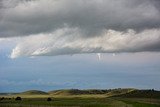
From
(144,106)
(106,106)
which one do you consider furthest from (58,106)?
(144,106)

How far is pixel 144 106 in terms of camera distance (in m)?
135

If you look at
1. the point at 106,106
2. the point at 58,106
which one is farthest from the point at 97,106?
the point at 58,106

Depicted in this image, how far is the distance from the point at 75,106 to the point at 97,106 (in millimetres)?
8018

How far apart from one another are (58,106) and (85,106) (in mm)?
8717

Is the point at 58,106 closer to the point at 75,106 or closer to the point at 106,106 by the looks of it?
the point at 75,106

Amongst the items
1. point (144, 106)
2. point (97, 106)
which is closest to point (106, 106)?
point (97, 106)

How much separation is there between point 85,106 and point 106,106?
7.89m

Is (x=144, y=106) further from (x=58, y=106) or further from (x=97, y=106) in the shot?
(x=58, y=106)

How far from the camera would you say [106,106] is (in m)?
134

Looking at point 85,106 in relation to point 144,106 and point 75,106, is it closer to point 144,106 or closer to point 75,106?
point 75,106

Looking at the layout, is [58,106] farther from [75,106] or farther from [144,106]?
[144,106]

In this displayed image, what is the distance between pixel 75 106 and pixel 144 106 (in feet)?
77.2

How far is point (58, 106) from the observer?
131m

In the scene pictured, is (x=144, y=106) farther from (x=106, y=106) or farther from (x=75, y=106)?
(x=75, y=106)
